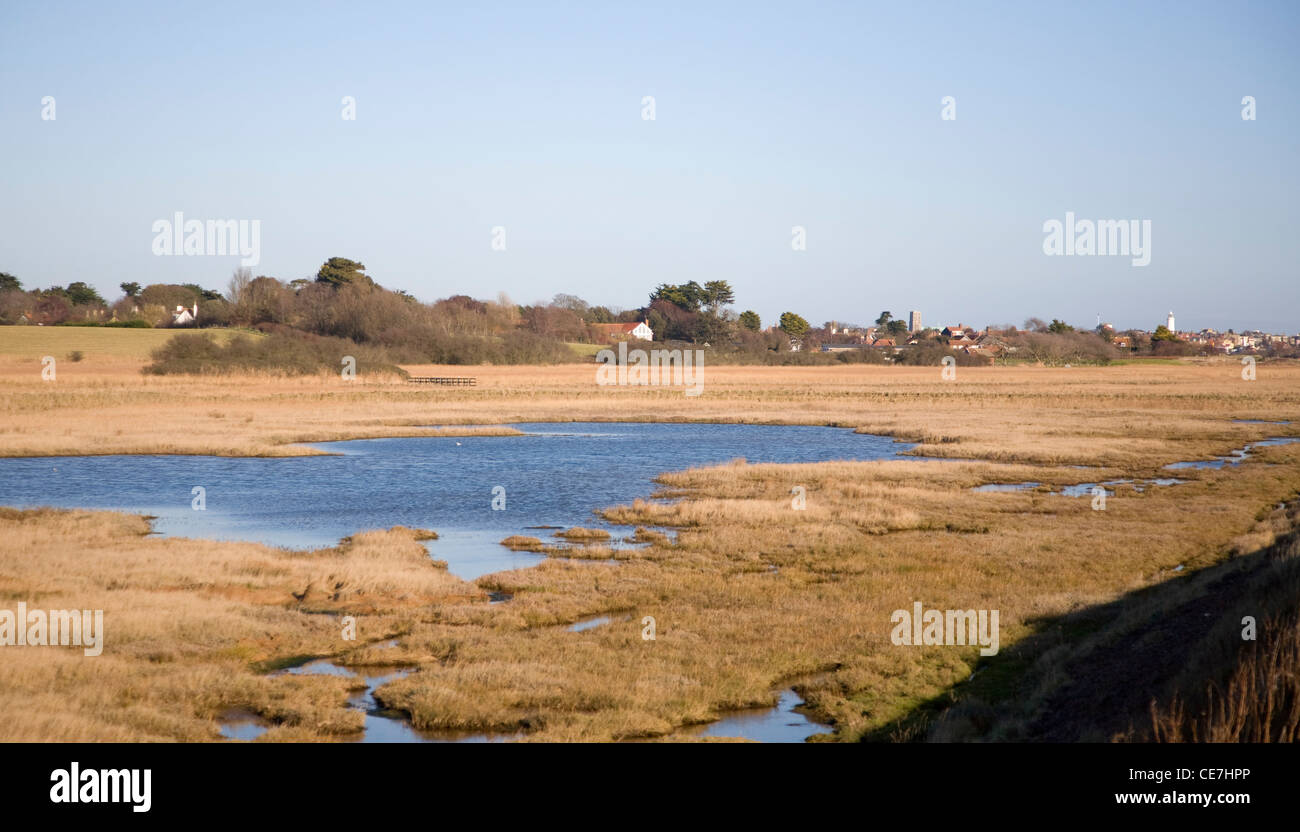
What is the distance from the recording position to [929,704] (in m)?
12.6

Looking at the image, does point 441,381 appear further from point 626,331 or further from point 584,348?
point 626,331

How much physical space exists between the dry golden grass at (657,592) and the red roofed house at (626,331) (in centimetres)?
11484

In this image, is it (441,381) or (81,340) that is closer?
(441,381)

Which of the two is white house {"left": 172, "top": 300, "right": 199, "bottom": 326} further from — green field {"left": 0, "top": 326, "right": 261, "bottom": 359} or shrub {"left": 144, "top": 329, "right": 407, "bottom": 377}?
shrub {"left": 144, "top": 329, "right": 407, "bottom": 377}

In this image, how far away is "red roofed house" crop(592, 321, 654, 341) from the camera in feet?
511

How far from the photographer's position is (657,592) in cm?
1825

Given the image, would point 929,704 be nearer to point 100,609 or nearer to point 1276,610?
point 1276,610

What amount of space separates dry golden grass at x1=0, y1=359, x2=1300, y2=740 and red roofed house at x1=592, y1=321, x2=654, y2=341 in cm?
11484

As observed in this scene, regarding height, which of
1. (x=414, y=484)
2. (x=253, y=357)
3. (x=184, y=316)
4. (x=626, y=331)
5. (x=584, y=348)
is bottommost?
(x=414, y=484)

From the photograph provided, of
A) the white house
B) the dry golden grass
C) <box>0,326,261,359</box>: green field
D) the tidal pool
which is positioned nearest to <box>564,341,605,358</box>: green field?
<box>0,326,261,359</box>: green field

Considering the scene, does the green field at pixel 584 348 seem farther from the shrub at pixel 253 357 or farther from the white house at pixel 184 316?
the white house at pixel 184 316

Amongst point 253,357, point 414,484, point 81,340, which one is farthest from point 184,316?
point 414,484

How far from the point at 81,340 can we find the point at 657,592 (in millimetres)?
93600
